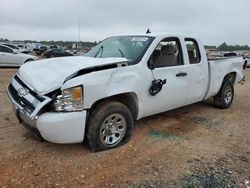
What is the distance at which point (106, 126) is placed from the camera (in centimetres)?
413

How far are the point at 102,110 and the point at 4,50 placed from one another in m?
14.9

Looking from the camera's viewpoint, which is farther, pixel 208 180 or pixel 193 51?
pixel 193 51

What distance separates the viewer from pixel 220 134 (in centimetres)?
512

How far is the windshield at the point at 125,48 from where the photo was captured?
4.71 meters

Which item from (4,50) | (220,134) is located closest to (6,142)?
(220,134)

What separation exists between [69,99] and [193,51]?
125 inches

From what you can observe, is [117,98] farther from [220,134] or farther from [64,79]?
[220,134]

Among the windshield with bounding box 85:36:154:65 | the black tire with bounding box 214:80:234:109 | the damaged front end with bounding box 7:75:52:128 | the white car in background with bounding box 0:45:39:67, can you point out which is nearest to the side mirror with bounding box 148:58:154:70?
the windshield with bounding box 85:36:154:65

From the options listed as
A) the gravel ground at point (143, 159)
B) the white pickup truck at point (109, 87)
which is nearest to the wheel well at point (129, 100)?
the white pickup truck at point (109, 87)

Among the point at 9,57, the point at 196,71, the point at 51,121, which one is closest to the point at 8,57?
the point at 9,57

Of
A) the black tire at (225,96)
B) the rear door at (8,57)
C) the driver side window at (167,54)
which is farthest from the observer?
the rear door at (8,57)

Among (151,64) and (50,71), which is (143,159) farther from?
(50,71)

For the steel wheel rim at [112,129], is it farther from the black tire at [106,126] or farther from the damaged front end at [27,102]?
the damaged front end at [27,102]

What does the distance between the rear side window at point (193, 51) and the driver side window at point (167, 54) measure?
1.03 feet
